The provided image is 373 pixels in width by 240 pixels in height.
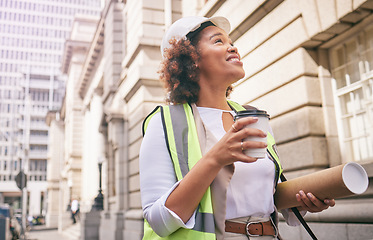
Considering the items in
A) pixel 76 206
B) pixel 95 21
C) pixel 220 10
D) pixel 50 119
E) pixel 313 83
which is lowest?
pixel 76 206

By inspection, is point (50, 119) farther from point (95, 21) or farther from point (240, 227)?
point (240, 227)

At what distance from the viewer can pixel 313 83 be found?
5.79m

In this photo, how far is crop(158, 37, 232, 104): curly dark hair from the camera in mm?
2111

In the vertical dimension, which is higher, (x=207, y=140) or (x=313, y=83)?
(x=313, y=83)

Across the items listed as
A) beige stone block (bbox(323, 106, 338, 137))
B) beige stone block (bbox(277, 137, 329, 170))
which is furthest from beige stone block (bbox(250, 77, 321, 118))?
beige stone block (bbox(277, 137, 329, 170))

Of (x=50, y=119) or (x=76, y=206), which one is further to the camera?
(x=50, y=119)

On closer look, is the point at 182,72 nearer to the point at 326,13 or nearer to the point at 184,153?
the point at 184,153

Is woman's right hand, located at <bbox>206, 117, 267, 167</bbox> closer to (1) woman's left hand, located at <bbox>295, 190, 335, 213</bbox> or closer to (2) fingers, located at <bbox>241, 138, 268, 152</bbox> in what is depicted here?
(2) fingers, located at <bbox>241, 138, 268, 152</bbox>

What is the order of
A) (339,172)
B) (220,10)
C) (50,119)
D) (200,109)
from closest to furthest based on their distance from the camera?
(339,172), (200,109), (220,10), (50,119)

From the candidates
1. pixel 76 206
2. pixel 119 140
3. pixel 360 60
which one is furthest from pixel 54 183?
pixel 360 60

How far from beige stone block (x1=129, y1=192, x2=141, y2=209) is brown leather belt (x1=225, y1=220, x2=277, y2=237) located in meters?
10.5

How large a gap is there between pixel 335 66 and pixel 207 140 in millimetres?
4684

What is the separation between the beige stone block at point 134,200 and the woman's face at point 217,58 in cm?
1042

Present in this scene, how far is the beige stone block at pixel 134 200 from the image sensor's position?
12.2 meters
